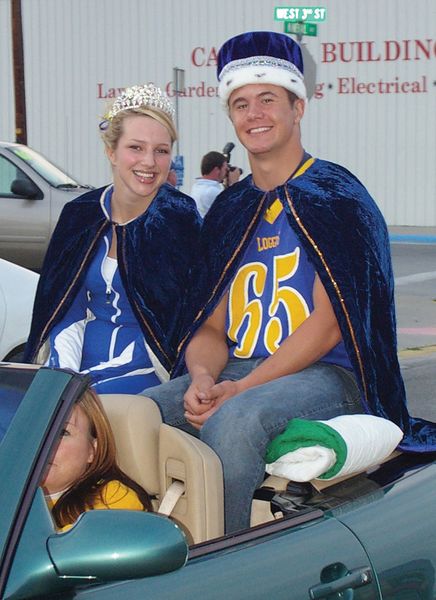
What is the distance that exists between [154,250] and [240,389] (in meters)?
0.84

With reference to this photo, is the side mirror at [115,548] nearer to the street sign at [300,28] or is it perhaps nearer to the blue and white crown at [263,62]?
the blue and white crown at [263,62]

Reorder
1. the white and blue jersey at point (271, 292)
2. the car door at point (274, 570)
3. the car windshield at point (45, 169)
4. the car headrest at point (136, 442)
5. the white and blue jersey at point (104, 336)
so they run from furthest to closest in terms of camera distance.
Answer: the car windshield at point (45, 169) < the white and blue jersey at point (104, 336) < the white and blue jersey at point (271, 292) < the car headrest at point (136, 442) < the car door at point (274, 570)

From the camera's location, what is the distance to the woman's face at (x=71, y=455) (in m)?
2.75

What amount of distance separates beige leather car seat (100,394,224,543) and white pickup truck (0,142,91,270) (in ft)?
38.1

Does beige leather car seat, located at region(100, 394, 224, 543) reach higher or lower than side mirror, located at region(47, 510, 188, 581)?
lower

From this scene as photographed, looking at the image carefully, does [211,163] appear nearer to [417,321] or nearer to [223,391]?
[417,321]

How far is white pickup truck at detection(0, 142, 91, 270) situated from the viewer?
14.7m

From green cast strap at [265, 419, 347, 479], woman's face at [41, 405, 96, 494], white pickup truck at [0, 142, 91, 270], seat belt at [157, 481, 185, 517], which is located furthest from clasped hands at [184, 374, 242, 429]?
white pickup truck at [0, 142, 91, 270]

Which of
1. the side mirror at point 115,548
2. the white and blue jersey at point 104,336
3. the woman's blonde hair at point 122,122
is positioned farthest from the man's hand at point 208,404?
the side mirror at point 115,548

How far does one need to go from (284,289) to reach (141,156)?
80 centimetres

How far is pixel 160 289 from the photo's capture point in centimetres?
425

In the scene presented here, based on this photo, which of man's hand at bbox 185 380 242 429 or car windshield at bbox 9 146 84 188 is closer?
man's hand at bbox 185 380 242 429

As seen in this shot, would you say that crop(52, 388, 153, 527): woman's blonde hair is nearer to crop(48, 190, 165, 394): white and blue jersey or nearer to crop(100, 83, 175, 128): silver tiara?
crop(48, 190, 165, 394): white and blue jersey

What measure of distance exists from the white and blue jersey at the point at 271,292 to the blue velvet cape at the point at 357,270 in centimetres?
5
